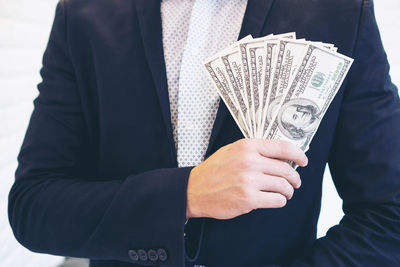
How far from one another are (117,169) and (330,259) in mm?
621

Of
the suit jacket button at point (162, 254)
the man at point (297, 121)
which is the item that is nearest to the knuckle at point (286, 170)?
the man at point (297, 121)

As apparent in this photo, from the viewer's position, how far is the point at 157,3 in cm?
99

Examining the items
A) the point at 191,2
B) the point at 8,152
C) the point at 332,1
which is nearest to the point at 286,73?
the point at 332,1

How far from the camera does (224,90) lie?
0.86 m

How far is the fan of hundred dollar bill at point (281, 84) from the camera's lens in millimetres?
829

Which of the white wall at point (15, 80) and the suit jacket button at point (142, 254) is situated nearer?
the suit jacket button at point (142, 254)

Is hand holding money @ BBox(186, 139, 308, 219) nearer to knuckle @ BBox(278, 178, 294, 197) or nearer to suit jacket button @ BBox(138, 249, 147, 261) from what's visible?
knuckle @ BBox(278, 178, 294, 197)

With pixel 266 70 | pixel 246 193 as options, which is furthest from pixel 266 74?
pixel 246 193

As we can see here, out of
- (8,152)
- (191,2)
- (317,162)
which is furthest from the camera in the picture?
(8,152)

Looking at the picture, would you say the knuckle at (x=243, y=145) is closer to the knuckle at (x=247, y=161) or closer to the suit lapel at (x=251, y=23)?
the knuckle at (x=247, y=161)

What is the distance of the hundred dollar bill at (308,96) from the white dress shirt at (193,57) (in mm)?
186

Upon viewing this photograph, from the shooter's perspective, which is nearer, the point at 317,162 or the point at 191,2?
the point at 317,162

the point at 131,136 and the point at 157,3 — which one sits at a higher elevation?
the point at 157,3

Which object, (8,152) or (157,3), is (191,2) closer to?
(157,3)
